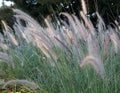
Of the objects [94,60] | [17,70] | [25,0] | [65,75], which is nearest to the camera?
[94,60]

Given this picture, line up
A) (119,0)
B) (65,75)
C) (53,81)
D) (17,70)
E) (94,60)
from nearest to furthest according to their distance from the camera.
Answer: (94,60) < (65,75) < (53,81) < (17,70) < (119,0)

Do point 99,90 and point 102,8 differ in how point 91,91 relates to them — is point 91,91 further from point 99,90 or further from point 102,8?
point 102,8

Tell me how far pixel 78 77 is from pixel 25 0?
555 inches

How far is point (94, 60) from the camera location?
8.52 ft

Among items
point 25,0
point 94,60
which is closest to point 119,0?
point 25,0

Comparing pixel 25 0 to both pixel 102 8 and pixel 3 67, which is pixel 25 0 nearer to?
pixel 102 8

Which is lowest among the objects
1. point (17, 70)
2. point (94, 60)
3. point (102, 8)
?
point (102, 8)

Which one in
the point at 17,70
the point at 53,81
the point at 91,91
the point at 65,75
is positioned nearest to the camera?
the point at 91,91

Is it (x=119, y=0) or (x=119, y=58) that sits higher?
(x=119, y=58)

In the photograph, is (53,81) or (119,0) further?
(119,0)

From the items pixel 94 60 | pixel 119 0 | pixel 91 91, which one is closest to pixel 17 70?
pixel 91 91

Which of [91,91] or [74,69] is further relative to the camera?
[74,69]

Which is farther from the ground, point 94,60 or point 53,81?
point 94,60

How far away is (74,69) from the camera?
3.52 m
